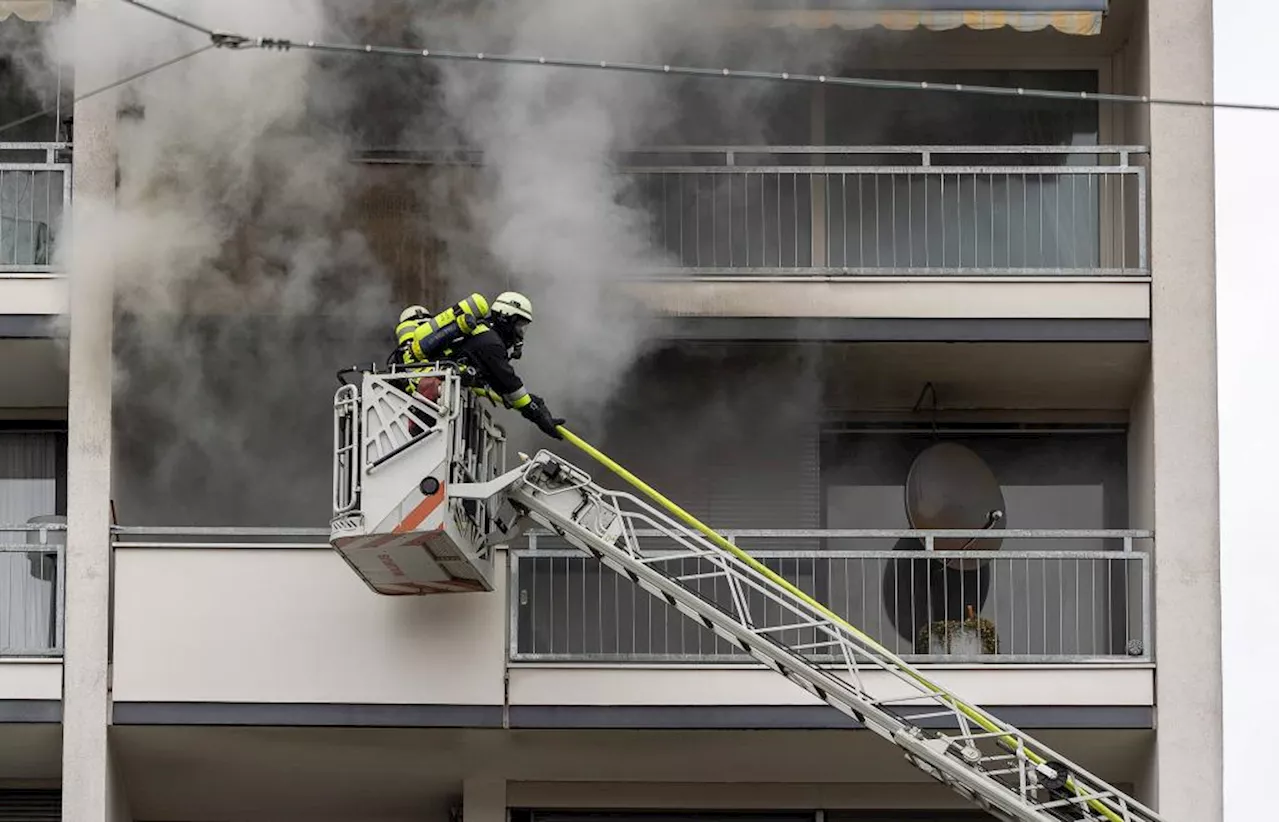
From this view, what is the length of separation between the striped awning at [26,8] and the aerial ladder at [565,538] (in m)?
3.89

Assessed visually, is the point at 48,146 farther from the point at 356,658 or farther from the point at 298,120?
the point at 356,658

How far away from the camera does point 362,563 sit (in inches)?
567

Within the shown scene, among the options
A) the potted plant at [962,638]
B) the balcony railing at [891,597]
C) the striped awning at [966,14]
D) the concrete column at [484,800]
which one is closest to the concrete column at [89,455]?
the balcony railing at [891,597]

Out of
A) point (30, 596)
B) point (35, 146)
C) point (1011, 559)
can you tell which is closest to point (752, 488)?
point (1011, 559)

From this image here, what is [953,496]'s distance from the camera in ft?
56.0

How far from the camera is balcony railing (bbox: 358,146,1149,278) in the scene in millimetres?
16484

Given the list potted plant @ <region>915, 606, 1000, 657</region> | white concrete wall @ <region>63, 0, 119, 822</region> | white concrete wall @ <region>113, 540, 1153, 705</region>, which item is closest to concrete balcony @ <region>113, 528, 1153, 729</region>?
white concrete wall @ <region>113, 540, 1153, 705</region>

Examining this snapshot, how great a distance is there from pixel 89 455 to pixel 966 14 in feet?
21.9

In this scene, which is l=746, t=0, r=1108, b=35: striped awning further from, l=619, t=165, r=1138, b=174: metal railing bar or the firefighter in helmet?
the firefighter in helmet

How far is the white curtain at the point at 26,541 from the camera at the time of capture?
640 inches

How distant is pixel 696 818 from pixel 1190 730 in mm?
3538

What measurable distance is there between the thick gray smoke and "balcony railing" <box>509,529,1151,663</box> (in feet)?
5.03

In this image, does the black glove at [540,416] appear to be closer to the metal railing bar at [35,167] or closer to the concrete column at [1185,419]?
the metal railing bar at [35,167]

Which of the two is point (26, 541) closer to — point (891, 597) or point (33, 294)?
point (33, 294)
